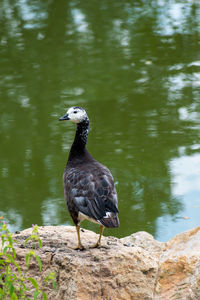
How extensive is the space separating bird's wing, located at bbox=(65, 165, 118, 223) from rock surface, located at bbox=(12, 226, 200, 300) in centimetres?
38

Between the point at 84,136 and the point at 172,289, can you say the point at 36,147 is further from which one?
the point at 172,289

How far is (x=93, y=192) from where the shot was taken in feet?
16.0

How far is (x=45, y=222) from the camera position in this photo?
7.29 m

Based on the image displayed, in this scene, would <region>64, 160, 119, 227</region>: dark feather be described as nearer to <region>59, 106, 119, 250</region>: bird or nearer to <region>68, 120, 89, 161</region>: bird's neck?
<region>59, 106, 119, 250</region>: bird

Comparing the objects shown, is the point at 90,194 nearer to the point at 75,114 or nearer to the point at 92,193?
the point at 92,193

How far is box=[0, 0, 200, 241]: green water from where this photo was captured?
768 centimetres

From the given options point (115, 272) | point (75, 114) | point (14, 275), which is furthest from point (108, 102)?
point (14, 275)

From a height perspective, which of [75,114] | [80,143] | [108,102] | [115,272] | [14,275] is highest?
[75,114]

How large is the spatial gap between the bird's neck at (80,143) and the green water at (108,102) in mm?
1665

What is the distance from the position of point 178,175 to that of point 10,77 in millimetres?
5102

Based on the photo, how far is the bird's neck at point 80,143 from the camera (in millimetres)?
5602

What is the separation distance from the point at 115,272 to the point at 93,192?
71cm

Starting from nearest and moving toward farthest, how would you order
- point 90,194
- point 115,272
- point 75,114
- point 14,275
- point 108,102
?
point 14,275, point 115,272, point 90,194, point 75,114, point 108,102

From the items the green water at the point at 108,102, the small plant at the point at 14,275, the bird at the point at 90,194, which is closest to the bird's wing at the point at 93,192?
the bird at the point at 90,194
